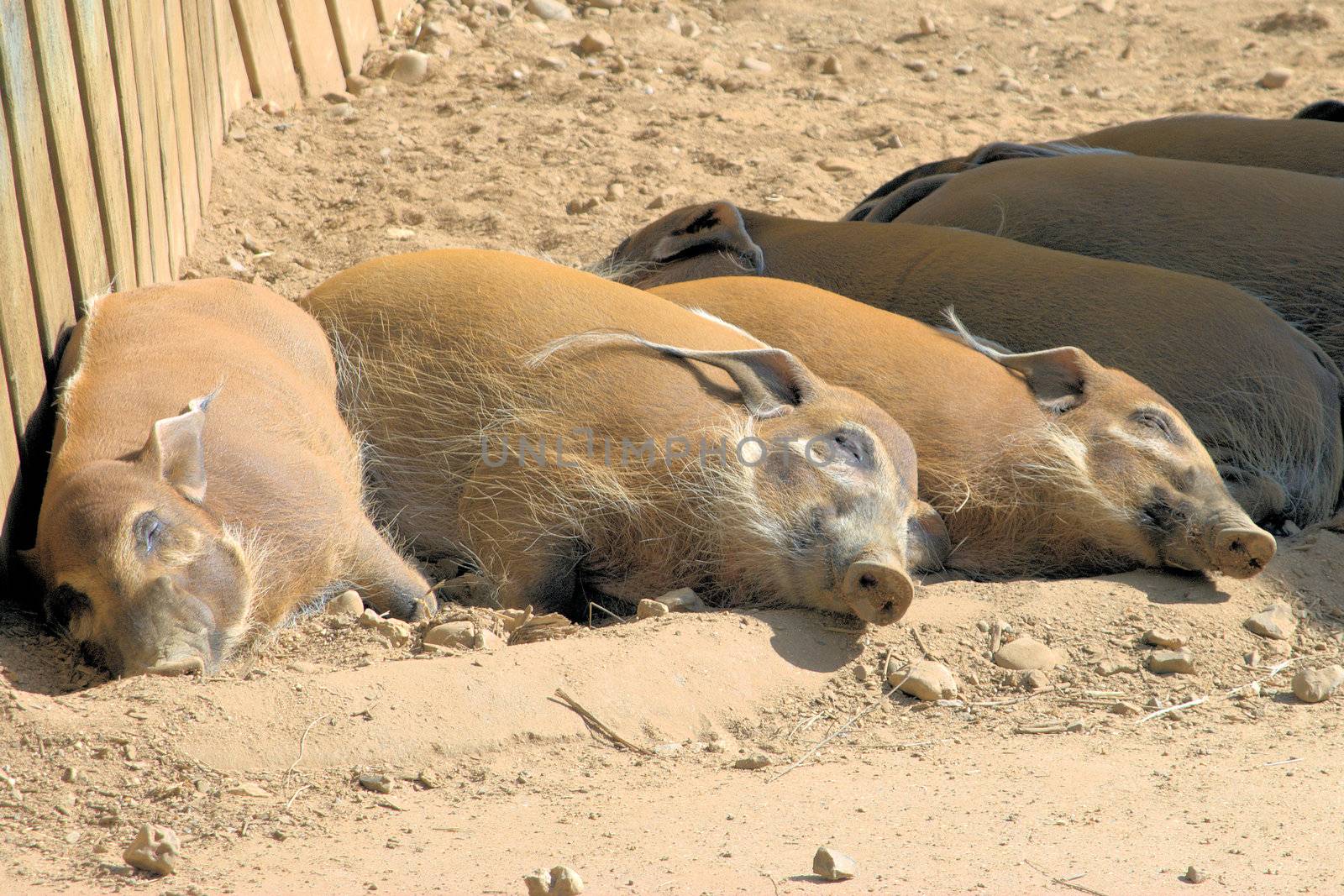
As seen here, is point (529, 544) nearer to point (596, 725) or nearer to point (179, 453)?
point (596, 725)

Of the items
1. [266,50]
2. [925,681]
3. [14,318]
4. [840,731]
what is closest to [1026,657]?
[925,681]

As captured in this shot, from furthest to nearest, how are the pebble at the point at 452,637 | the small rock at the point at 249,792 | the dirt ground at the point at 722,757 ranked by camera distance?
1. the pebble at the point at 452,637
2. the small rock at the point at 249,792
3. the dirt ground at the point at 722,757

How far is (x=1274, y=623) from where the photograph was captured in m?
3.44

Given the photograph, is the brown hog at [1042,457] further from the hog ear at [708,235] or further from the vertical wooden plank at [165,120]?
the vertical wooden plank at [165,120]

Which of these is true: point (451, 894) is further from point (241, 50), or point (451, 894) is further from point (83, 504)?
point (241, 50)

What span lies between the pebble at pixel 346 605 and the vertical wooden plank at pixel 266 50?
3.25m

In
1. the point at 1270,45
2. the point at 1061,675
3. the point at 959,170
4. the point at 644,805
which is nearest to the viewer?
the point at 644,805

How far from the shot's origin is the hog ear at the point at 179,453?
2.97 m

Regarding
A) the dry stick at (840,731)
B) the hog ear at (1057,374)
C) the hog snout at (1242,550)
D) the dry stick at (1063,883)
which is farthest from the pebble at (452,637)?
the hog snout at (1242,550)

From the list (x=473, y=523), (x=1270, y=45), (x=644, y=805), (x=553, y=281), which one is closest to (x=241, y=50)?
(x=553, y=281)

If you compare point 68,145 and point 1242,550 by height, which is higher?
point 68,145

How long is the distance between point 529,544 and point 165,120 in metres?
2.10

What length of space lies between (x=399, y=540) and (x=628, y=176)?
2.81 meters

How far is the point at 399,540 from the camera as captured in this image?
3.75 metres
